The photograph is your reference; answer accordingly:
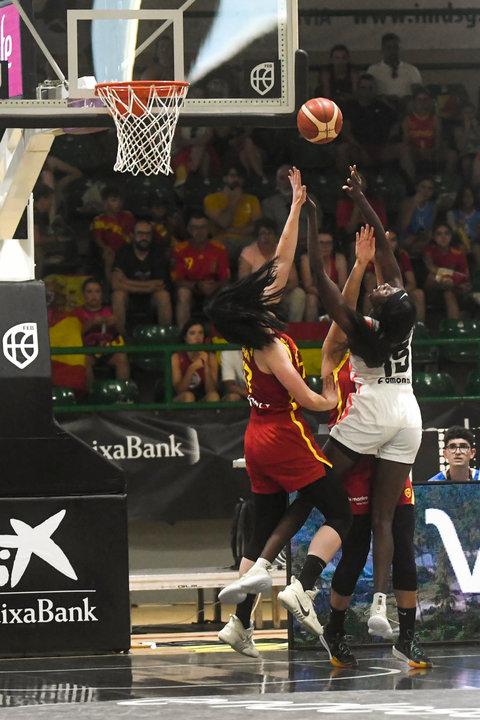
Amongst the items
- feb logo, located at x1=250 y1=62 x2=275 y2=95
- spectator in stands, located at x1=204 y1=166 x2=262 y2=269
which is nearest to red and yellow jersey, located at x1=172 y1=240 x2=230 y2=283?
spectator in stands, located at x1=204 y1=166 x2=262 y2=269

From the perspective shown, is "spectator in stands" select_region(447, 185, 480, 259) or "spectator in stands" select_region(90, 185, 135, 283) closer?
"spectator in stands" select_region(90, 185, 135, 283)

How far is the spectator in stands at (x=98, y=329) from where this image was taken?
13148 millimetres

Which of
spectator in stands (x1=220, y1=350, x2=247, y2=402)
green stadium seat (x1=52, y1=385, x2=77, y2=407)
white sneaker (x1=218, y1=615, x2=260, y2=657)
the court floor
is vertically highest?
spectator in stands (x1=220, y1=350, x2=247, y2=402)

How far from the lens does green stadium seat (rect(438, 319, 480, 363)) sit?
45.6 ft

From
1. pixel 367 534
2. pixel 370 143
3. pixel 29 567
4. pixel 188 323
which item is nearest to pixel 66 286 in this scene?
pixel 188 323

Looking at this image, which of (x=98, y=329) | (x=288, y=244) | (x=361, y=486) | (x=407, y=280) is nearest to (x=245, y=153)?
(x=407, y=280)

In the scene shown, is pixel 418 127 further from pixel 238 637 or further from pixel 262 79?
pixel 238 637

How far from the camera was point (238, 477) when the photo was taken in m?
12.2

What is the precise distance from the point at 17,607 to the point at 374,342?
3205 mm

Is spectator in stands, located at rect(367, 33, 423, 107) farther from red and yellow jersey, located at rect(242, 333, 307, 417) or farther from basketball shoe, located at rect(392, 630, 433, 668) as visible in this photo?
basketball shoe, located at rect(392, 630, 433, 668)

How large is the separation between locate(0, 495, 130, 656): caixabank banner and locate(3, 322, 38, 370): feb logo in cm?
93

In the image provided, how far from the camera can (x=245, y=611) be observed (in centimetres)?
714

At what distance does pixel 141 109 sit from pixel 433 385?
6022 millimetres

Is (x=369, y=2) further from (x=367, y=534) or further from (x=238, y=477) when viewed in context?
(x=367, y=534)
